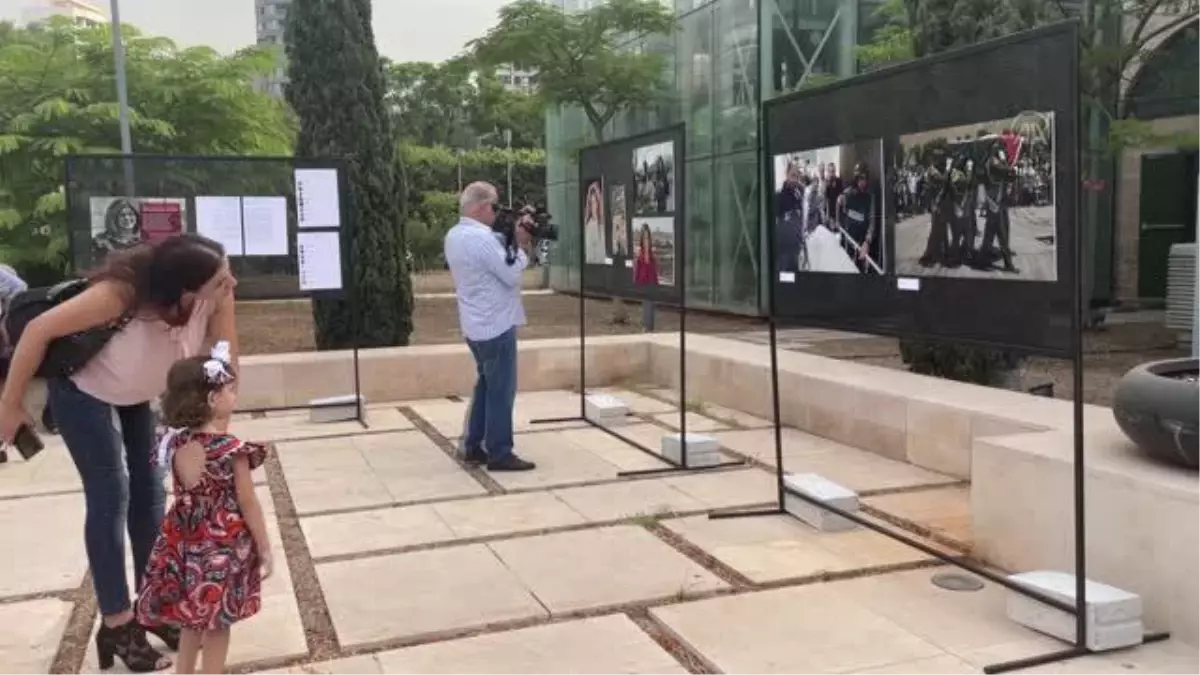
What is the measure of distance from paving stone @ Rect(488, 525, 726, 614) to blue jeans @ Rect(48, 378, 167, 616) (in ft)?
5.07

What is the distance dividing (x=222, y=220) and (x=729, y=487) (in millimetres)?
4626

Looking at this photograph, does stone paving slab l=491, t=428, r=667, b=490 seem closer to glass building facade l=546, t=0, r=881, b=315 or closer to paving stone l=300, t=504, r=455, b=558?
paving stone l=300, t=504, r=455, b=558

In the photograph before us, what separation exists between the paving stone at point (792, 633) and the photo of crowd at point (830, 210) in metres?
1.58

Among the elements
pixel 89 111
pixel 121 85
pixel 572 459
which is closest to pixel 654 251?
pixel 572 459

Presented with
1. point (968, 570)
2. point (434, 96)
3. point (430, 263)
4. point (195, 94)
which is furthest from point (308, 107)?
point (434, 96)

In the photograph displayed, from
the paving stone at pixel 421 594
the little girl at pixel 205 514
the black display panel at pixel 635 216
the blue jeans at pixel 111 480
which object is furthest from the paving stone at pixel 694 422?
the little girl at pixel 205 514

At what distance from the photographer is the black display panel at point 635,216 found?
642cm

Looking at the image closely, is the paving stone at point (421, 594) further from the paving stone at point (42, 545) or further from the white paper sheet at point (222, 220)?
the white paper sheet at point (222, 220)

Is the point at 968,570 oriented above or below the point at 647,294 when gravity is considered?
below

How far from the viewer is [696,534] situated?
5.20 m

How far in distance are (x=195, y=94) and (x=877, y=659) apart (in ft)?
45.5

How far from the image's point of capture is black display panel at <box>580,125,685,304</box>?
6.42m

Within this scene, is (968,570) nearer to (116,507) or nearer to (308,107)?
(116,507)

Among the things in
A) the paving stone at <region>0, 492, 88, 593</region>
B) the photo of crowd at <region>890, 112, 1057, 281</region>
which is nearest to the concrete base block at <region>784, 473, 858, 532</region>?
the photo of crowd at <region>890, 112, 1057, 281</region>
